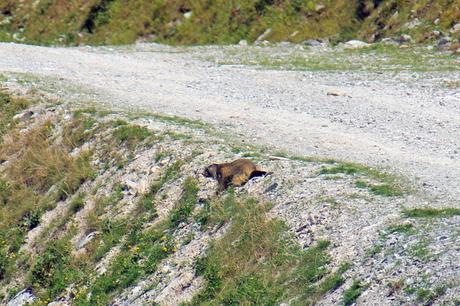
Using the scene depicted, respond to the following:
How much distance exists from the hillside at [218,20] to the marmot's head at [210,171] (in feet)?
52.5

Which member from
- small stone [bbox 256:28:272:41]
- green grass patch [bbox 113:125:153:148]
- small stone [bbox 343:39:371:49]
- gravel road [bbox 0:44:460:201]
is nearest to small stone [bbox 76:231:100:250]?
green grass patch [bbox 113:125:153:148]

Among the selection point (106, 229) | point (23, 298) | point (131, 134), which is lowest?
point (23, 298)

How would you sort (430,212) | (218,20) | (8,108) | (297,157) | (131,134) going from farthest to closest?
(218,20) < (8,108) < (131,134) < (297,157) < (430,212)

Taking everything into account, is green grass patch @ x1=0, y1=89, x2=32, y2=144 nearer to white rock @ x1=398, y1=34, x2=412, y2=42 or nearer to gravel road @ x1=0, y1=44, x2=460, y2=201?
gravel road @ x1=0, y1=44, x2=460, y2=201

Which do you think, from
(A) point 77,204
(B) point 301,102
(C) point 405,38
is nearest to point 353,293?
(A) point 77,204

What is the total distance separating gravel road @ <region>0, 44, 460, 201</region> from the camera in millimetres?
15312

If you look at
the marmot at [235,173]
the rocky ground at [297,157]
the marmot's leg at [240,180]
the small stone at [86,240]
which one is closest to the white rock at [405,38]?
the rocky ground at [297,157]

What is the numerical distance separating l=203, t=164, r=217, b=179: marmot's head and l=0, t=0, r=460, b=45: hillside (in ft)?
52.5

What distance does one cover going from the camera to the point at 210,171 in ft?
49.8

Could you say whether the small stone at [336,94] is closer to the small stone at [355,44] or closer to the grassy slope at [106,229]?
the grassy slope at [106,229]

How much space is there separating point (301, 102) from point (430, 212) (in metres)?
8.45

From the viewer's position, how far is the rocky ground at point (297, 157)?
11227 millimetres

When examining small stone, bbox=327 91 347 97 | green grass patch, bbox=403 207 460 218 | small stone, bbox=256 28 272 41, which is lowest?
small stone, bbox=256 28 272 41

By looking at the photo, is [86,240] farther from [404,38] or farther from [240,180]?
[404,38]
